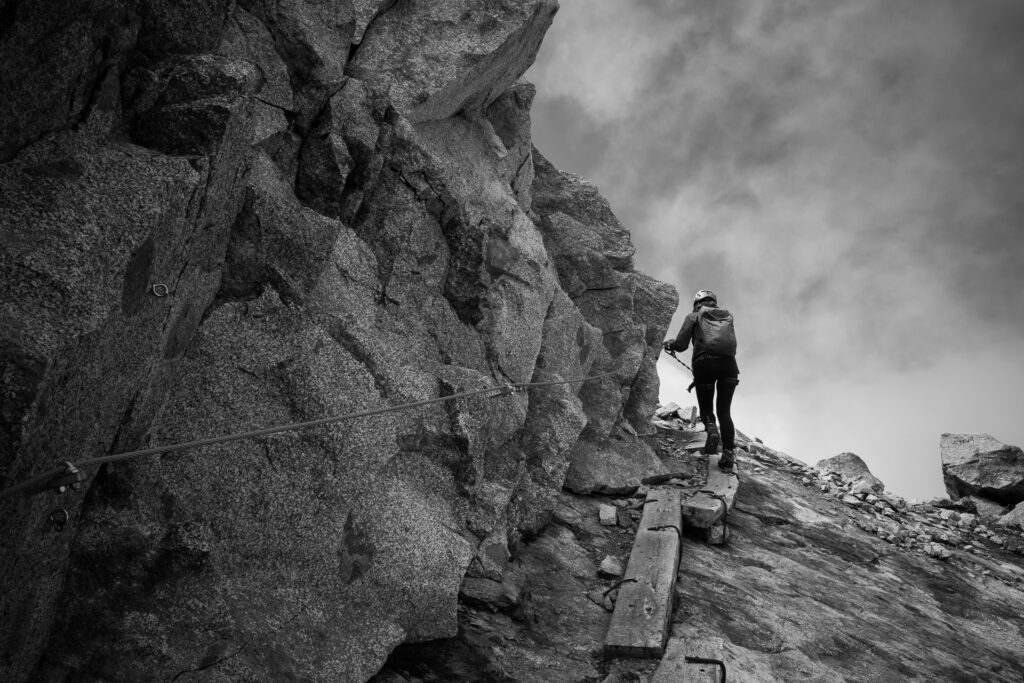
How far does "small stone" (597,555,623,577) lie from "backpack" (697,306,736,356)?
18.6ft

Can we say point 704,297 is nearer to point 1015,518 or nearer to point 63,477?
point 1015,518

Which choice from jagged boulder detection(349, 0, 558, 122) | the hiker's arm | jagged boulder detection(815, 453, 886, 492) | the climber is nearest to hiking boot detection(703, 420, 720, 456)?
the climber

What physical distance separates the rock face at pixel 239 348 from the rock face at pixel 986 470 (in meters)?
13.8

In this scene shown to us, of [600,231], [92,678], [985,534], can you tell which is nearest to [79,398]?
[92,678]

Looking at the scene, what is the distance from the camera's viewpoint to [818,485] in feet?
46.1

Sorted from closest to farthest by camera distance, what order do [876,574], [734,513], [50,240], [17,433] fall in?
[17,433]
[50,240]
[876,574]
[734,513]

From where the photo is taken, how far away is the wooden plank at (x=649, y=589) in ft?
20.2

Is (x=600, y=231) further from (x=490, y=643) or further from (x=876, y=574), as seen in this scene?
(x=490, y=643)

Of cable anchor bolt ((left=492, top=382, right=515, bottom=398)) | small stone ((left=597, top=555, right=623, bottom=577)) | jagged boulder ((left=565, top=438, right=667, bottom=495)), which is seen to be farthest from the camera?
jagged boulder ((left=565, top=438, right=667, bottom=495))

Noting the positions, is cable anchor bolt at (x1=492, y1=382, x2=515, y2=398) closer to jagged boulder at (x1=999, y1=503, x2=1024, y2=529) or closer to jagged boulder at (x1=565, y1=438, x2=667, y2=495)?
jagged boulder at (x1=565, y1=438, x2=667, y2=495)

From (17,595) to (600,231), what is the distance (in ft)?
38.3

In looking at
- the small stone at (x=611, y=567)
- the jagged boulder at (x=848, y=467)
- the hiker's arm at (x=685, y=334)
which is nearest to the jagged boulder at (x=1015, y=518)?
the jagged boulder at (x=848, y=467)

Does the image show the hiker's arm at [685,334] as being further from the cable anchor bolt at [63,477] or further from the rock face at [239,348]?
the cable anchor bolt at [63,477]

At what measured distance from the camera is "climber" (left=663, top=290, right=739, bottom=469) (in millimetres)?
12414
